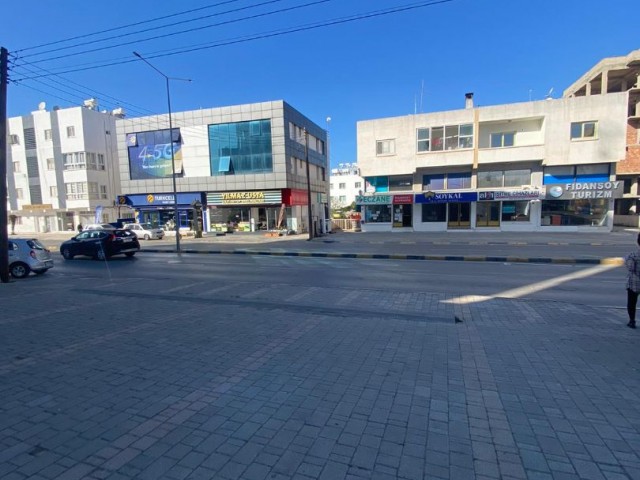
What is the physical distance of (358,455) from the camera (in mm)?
2668

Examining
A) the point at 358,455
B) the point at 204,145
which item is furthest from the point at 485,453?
the point at 204,145

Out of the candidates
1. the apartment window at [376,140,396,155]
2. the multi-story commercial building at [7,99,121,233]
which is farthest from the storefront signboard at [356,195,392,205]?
the multi-story commercial building at [7,99,121,233]

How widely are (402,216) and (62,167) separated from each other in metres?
41.9

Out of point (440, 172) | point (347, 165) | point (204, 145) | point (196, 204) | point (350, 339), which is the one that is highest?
point (347, 165)

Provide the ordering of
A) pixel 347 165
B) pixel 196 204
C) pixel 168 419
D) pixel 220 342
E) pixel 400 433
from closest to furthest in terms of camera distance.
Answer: pixel 400 433 < pixel 168 419 < pixel 220 342 < pixel 196 204 < pixel 347 165

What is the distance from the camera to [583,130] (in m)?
25.2

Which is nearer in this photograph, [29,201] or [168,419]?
[168,419]

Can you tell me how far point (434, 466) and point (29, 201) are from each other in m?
58.3

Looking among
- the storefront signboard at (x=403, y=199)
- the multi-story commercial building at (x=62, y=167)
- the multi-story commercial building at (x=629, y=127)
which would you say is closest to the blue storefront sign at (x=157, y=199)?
the multi-story commercial building at (x=62, y=167)

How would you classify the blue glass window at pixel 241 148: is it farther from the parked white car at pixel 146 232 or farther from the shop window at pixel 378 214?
the shop window at pixel 378 214

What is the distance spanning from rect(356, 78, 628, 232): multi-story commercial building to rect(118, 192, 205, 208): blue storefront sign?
16.9m

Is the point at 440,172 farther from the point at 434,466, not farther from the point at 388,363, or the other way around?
the point at 434,466

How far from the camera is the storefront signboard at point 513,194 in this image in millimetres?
26016

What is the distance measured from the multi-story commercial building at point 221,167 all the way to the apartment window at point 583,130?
67.5 ft
